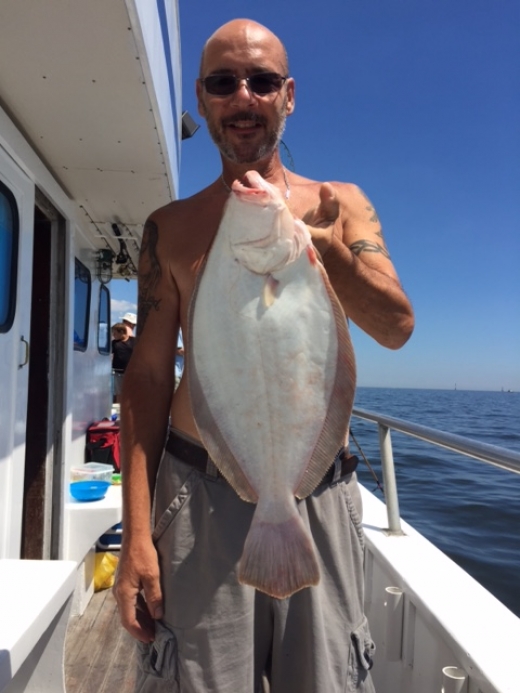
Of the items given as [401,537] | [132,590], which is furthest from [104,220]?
[132,590]

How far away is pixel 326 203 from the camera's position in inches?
46.8

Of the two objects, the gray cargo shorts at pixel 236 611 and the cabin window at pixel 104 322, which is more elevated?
the cabin window at pixel 104 322

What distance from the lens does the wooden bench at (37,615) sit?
1.85 m

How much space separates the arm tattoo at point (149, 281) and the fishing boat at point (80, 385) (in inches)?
36.2

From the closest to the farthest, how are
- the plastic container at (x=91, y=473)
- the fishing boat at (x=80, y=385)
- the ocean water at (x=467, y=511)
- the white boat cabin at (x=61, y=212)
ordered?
the fishing boat at (x=80, y=385), the white boat cabin at (x=61, y=212), the plastic container at (x=91, y=473), the ocean water at (x=467, y=511)

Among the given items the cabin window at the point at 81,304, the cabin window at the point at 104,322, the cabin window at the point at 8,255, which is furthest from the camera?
the cabin window at the point at 104,322

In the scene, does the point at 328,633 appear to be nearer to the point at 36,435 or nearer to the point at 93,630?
the point at 93,630

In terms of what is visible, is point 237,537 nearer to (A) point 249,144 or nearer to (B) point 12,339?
(A) point 249,144

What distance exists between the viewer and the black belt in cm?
146

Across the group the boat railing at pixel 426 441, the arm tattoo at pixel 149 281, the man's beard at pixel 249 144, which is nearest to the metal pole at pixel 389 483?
the boat railing at pixel 426 441

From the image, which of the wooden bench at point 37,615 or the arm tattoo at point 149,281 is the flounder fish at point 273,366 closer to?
the arm tattoo at point 149,281

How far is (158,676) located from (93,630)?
2.43m

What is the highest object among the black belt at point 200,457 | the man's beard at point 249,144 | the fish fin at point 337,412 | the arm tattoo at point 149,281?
the man's beard at point 249,144

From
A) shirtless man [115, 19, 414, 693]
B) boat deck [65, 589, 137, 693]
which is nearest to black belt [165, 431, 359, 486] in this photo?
shirtless man [115, 19, 414, 693]
